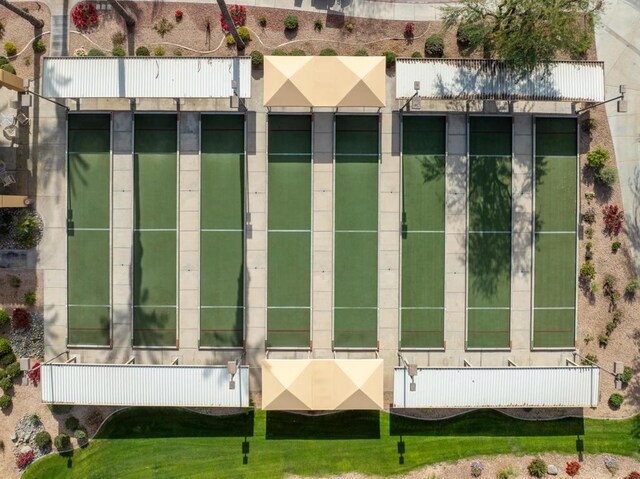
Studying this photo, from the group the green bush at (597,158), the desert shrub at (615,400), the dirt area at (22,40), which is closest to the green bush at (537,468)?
the desert shrub at (615,400)

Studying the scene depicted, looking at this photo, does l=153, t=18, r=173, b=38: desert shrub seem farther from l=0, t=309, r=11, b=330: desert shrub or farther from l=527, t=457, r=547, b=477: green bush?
l=527, t=457, r=547, b=477: green bush

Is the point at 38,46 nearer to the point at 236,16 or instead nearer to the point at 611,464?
the point at 236,16

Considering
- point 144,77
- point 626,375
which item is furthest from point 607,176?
point 144,77

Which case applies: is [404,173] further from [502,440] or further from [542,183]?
[502,440]

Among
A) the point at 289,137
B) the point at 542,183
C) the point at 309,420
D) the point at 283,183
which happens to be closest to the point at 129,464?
the point at 309,420

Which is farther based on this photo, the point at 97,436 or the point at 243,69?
the point at 97,436

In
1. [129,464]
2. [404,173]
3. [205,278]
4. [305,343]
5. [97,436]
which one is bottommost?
[129,464]

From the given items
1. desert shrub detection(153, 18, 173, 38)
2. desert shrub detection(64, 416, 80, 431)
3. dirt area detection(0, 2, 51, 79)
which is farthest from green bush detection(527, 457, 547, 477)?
dirt area detection(0, 2, 51, 79)
